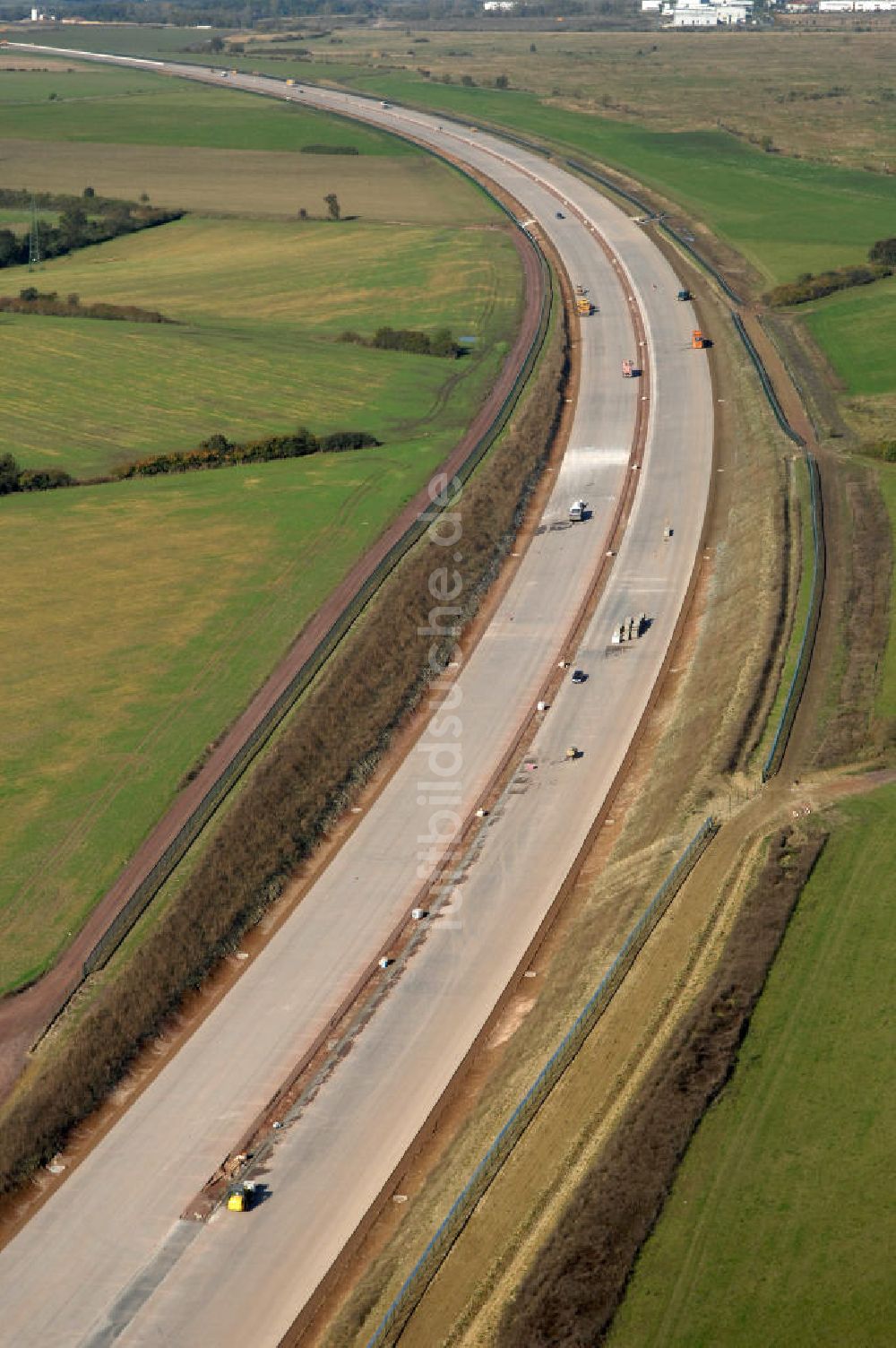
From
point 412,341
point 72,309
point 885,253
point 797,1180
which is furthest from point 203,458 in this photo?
point 885,253

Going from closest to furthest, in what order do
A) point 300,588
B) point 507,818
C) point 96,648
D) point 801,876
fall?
point 801,876, point 507,818, point 96,648, point 300,588

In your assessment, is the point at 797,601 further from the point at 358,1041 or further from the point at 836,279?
the point at 836,279

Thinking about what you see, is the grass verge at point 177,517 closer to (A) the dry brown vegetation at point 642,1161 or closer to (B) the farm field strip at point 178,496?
(B) the farm field strip at point 178,496

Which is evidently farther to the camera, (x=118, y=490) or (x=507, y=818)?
(x=118, y=490)

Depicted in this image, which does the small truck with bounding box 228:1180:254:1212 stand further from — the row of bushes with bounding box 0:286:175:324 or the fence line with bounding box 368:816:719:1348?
the row of bushes with bounding box 0:286:175:324

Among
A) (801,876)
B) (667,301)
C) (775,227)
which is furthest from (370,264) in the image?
(801,876)

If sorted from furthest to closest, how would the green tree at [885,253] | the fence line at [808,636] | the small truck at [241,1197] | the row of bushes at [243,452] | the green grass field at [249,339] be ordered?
the green tree at [885,253]
the green grass field at [249,339]
the row of bushes at [243,452]
the fence line at [808,636]
the small truck at [241,1197]

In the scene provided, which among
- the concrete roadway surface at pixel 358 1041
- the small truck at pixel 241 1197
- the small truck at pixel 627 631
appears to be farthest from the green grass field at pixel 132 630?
the small truck at pixel 627 631

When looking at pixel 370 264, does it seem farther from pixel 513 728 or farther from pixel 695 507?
pixel 513 728
